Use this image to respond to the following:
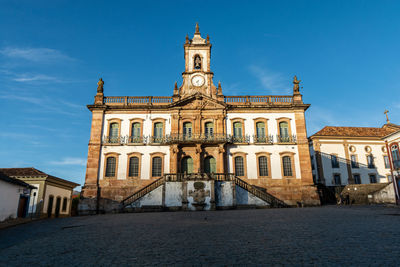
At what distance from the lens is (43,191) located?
2677cm

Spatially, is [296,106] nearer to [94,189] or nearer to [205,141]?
[205,141]

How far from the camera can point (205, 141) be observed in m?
26.6

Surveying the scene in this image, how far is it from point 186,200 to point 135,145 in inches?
321

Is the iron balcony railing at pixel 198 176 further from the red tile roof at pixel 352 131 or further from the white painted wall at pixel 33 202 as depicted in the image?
the red tile roof at pixel 352 131

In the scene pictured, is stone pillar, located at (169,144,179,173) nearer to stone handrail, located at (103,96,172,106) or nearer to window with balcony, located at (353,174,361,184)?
stone handrail, located at (103,96,172,106)

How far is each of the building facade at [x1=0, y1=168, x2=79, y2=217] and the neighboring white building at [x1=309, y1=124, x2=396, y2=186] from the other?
103 ft

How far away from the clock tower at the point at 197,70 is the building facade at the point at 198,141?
0.38ft

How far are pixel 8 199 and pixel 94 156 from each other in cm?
888

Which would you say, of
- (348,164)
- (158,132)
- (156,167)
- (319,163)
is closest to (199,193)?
(156,167)

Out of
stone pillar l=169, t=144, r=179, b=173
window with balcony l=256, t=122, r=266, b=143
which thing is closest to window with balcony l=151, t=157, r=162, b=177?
stone pillar l=169, t=144, r=179, b=173

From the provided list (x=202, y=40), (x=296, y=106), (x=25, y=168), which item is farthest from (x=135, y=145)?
(x=296, y=106)

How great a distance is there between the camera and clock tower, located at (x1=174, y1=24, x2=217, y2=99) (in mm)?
29484

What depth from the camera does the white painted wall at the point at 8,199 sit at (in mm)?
18094

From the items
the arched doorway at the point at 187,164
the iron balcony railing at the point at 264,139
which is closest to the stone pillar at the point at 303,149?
the iron balcony railing at the point at 264,139
